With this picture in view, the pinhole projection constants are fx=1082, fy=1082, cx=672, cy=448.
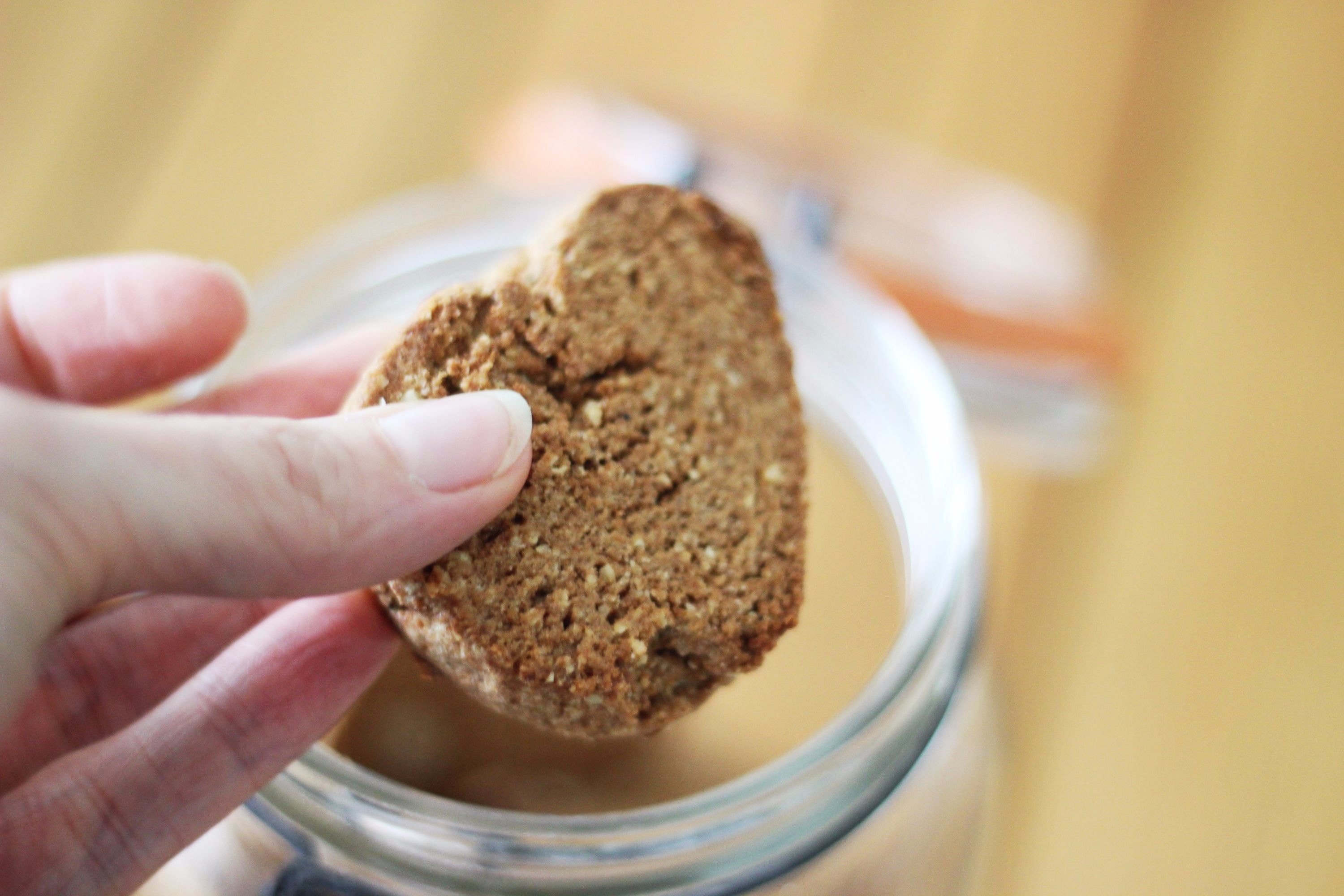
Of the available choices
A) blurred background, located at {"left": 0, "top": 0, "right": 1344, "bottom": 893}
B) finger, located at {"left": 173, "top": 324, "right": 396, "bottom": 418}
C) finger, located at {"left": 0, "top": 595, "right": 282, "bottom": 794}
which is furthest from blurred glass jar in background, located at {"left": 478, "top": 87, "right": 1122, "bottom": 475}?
finger, located at {"left": 0, "top": 595, "right": 282, "bottom": 794}

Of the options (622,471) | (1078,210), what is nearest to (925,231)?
(1078,210)

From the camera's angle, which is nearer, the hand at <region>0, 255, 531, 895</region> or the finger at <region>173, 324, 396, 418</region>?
the hand at <region>0, 255, 531, 895</region>

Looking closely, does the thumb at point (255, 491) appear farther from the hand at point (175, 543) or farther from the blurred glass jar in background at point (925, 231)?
the blurred glass jar in background at point (925, 231)

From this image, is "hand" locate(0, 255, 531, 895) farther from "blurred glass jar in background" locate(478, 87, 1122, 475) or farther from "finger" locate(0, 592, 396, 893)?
"blurred glass jar in background" locate(478, 87, 1122, 475)

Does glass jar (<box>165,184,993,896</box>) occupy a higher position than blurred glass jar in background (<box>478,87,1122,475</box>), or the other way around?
blurred glass jar in background (<box>478,87,1122,475</box>)

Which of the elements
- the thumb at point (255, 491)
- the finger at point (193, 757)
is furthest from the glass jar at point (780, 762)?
the thumb at point (255, 491)
